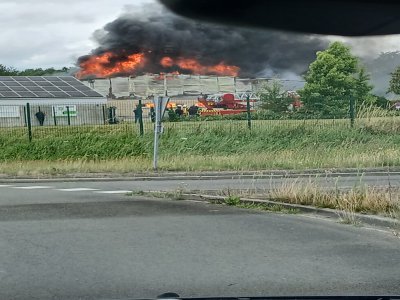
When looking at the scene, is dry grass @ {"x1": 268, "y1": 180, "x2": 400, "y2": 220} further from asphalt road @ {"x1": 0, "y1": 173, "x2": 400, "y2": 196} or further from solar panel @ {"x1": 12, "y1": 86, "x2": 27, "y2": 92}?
solar panel @ {"x1": 12, "y1": 86, "x2": 27, "y2": 92}

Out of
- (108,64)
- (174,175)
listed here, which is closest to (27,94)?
(108,64)

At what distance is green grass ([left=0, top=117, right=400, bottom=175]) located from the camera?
17.8 m

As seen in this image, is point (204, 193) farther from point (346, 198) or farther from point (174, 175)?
point (174, 175)

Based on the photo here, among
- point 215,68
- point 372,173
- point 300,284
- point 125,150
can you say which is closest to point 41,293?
point 300,284

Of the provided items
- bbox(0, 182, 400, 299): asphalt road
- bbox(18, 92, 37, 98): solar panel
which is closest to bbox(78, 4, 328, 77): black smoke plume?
bbox(0, 182, 400, 299): asphalt road

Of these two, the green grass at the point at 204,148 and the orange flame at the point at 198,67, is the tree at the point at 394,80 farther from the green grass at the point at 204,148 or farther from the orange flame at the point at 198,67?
the green grass at the point at 204,148

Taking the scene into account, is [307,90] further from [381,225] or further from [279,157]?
[279,157]

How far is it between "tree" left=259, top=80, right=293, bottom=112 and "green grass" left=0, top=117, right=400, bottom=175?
37.8ft

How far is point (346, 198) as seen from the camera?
9125mm

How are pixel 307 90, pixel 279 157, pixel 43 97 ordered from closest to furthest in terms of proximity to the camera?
pixel 307 90, pixel 43 97, pixel 279 157

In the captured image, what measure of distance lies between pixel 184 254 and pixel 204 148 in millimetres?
16500

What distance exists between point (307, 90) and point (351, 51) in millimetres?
260

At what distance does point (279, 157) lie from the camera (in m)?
19.6

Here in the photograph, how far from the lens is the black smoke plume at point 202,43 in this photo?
238 centimetres
